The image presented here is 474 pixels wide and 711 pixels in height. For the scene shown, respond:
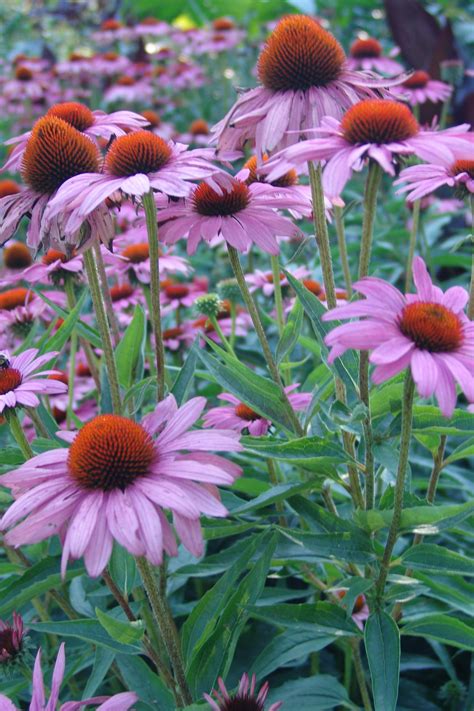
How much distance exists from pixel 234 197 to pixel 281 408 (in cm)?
30

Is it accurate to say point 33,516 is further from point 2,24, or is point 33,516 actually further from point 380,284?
point 2,24

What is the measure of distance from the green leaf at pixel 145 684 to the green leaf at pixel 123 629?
156mm

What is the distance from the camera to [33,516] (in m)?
0.80

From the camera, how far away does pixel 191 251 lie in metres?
1.15

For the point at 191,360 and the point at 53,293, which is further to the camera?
the point at 53,293

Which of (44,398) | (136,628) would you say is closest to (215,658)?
(136,628)

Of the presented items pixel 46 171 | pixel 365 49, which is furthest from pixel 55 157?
pixel 365 49

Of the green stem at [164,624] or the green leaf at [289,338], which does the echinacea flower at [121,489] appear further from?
the green leaf at [289,338]

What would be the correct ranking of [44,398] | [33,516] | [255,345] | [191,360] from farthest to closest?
1. [255,345]
2. [44,398]
3. [191,360]
4. [33,516]

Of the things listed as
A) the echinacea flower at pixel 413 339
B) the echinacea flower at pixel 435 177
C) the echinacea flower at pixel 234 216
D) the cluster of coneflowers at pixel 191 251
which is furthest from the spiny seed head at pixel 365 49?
the echinacea flower at pixel 413 339

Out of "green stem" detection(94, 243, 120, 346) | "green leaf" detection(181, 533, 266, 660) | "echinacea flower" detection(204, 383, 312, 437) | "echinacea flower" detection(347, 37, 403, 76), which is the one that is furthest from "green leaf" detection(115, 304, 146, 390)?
"echinacea flower" detection(347, 37, 403, 76)

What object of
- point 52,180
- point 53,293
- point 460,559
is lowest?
point 460,559

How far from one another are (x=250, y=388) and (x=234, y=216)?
9.5 inches

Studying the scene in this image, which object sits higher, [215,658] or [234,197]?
[234,197]
